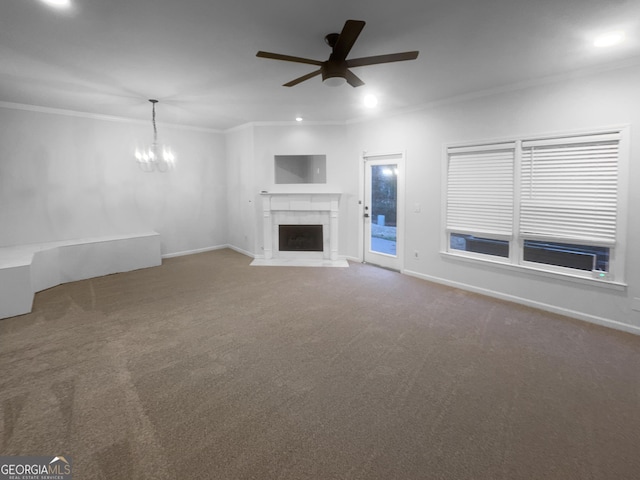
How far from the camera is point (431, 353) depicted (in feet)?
9.21

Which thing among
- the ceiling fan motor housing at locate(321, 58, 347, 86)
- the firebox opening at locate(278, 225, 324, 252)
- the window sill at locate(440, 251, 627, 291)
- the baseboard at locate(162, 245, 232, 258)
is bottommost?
the baseboard at locate(162, 245, 232, 258)

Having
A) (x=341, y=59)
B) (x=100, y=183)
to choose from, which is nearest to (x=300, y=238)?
(x=100, y=183)

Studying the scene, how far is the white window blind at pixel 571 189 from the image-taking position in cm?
334

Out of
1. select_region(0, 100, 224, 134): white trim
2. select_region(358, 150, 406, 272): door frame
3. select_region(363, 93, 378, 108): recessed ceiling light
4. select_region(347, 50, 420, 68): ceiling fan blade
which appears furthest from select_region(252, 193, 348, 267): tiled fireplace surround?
select_region(347, 50, 420, 68): ceiling fan blade

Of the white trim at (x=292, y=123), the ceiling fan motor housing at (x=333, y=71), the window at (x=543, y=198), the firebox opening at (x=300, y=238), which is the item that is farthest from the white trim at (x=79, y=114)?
the window at (x=543, y=198)

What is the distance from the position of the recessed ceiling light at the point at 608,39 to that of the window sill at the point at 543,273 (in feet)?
7.42

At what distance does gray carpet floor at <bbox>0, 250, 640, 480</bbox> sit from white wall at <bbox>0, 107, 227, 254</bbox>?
2079 millimetres

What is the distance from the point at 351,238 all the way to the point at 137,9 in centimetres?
463

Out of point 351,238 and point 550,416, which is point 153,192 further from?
point 550,416

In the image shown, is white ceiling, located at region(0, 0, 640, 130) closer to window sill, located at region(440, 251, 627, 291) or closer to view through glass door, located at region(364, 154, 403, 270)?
view through glass door, located at region(364, 154, 403, 270)

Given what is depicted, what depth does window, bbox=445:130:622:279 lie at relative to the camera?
3369 millimetres

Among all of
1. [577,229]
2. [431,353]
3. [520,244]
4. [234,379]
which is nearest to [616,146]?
[577,229]

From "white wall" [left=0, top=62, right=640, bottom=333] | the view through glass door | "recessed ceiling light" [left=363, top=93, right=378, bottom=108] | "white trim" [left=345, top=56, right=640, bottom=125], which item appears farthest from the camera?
the view through glass door

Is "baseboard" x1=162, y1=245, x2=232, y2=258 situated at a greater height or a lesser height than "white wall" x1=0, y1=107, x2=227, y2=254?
lesser
